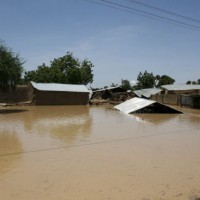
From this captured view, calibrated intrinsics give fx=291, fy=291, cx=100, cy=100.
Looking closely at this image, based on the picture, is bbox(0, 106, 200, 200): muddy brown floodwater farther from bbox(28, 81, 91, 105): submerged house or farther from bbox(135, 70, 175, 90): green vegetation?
bbox(135, 70, 175, 90): green vegetation

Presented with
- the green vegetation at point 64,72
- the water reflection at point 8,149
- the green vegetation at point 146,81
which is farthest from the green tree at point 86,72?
the water reflection at point 8,149

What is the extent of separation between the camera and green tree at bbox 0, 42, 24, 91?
2606cm

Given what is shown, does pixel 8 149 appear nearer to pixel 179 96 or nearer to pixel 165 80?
pixel 179 96

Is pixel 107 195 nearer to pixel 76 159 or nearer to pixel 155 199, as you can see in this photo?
pixel 155 199

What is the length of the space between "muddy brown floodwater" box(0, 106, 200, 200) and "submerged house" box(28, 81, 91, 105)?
73.2 ft

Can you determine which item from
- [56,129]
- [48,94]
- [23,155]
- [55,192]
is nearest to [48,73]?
[48,94]

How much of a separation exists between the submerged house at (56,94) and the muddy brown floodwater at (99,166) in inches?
879

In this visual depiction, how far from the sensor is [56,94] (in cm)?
3600

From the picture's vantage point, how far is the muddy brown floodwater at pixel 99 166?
601cm

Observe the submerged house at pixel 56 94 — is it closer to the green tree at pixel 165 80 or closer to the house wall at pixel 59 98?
the house wall at pixel 59 98

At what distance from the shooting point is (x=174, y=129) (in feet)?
49.6

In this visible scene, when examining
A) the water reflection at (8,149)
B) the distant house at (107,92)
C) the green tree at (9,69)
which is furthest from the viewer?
the distant house at (107,92)

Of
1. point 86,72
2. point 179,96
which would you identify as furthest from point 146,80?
point 179,96

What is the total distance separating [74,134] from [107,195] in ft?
24.7
